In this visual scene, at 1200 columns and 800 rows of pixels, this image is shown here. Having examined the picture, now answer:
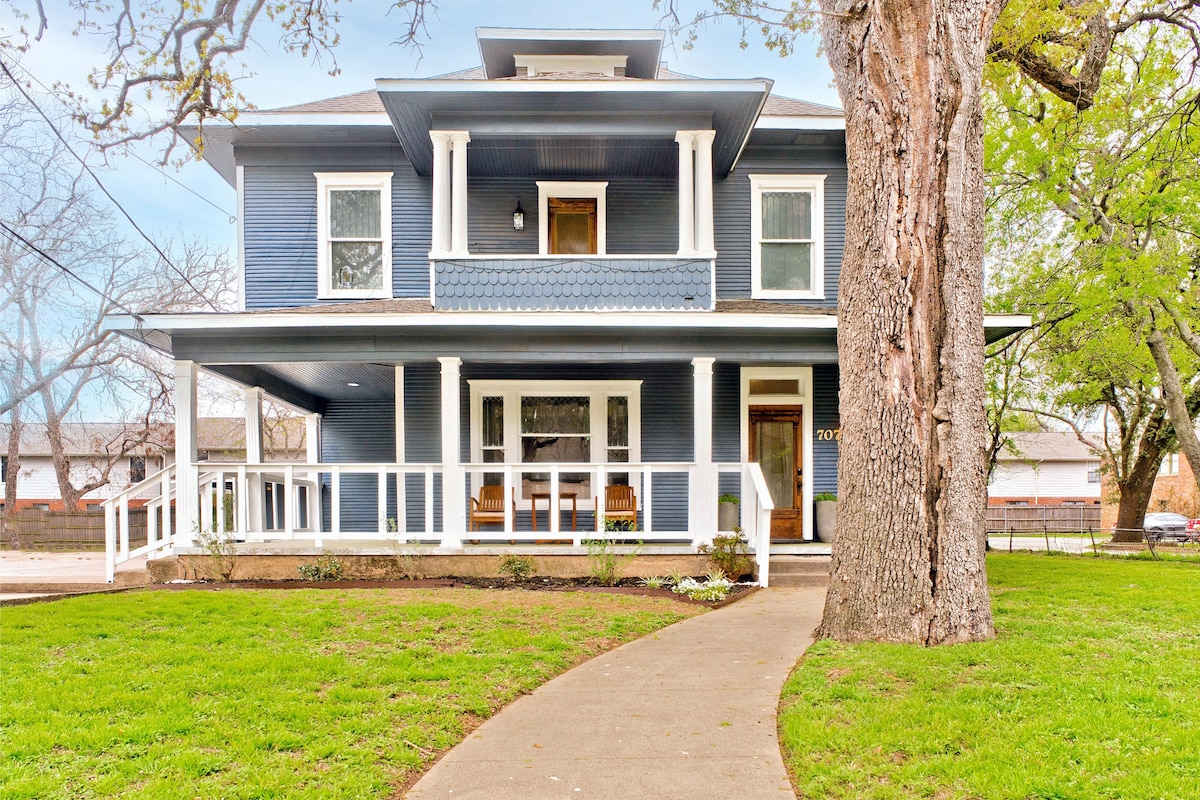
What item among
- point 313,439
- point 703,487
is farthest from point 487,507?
point 313,439

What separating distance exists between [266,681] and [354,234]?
8878 millimetres

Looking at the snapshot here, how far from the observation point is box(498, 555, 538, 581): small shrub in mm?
9727

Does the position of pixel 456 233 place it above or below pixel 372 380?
above

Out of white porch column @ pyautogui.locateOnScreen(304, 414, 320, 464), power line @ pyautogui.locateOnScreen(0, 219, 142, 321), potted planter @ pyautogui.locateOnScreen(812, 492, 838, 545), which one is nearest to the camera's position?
potted planter @ pyautogui.locateOnScreen(812, 492, 838, 545)

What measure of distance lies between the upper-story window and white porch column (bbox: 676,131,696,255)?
4.74 meters

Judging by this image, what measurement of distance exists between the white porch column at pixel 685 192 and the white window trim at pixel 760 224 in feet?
7.15

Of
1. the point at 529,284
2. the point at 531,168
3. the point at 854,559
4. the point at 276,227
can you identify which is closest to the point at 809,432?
the point at 529,284

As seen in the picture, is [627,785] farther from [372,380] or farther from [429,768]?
[372,380]

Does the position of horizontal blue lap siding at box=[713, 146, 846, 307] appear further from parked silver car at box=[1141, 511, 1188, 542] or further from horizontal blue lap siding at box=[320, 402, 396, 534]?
parked silver car at box=[1141, 511, 1188, 542]

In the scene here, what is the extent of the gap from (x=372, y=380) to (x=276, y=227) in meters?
2.85

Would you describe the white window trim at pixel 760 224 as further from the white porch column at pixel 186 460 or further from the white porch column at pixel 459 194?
the white porch column at pixel 186 460

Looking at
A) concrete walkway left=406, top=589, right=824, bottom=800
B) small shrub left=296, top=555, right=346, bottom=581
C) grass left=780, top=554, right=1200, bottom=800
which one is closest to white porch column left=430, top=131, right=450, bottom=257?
small shrub left=296, top=555, right=346, bottom=581

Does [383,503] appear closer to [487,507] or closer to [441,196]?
[487,507]

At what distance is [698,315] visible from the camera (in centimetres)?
1015
